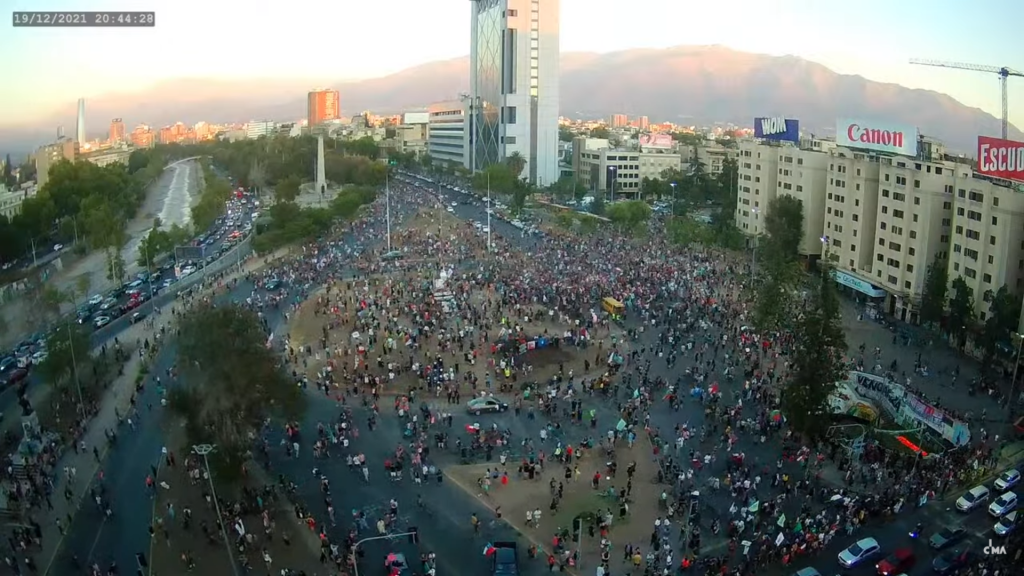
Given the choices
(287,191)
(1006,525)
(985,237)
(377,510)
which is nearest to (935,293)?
(985,237)

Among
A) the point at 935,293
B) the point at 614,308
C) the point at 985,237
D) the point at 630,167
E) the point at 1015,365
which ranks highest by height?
the point at 630,167

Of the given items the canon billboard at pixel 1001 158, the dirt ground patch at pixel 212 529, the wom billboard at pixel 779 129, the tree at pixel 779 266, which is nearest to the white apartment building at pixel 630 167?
the wom billboard at pixel 779 129

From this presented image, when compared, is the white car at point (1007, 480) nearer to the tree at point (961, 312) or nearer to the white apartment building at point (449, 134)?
the tree at point (961, 312)

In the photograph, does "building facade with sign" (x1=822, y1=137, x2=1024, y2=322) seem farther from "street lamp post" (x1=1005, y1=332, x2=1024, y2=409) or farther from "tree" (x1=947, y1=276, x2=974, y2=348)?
"street lamp post" (x1=1005, y1=332, x2=1024, y2=409)

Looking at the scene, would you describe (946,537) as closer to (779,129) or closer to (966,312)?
(966,312)

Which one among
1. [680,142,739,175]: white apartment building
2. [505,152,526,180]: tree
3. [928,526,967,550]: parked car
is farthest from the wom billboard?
[505,152,526,180]: tree

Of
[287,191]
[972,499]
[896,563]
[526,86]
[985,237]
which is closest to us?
[896,563]
